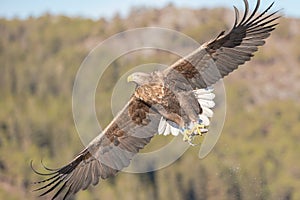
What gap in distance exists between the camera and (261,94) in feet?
343

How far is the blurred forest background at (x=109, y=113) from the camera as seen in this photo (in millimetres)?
63844

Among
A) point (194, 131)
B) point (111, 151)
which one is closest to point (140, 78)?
point (194, 131)

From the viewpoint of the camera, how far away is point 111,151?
14414 millimetres

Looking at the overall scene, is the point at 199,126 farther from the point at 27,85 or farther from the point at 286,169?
the point at 27,85

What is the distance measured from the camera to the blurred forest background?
6384 cm

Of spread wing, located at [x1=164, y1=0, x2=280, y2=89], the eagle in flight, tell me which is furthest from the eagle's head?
spread wing, located at [x1=164, y1=0, x2=280, y2=89]

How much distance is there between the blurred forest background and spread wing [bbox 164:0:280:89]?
41.2 ft

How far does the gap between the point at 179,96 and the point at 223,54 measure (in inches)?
39.9

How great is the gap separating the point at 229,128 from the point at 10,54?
3790 centimetres

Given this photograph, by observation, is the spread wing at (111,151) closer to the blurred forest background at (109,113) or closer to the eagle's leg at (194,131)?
the eagle's leg at (194,131)

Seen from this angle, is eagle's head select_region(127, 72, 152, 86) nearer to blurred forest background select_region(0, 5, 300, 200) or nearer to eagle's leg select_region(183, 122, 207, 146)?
eagle's leg select_region(183, 122, 207, 146)

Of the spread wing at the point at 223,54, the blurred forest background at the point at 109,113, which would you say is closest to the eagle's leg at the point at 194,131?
the spread wing at the point at 223,54

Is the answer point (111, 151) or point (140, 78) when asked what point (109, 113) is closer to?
point (111, 151)

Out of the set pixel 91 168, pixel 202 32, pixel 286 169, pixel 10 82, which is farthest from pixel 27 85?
pixel 91 168
